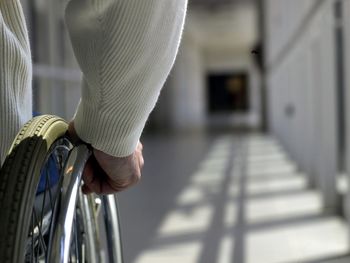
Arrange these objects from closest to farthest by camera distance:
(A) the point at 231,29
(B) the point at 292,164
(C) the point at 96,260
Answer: (C) the point at 96,260 → (B) the point at 292,164 → (A) the point at 231,29

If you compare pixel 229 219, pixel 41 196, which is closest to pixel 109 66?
pixel 41 196

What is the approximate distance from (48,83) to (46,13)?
1.10 metres

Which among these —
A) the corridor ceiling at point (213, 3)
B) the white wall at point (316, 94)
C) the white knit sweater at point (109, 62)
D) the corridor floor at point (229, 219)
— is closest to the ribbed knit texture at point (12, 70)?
the white knit sweater at point (109, 62)

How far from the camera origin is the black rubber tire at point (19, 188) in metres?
0.79

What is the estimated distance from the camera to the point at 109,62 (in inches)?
37.0

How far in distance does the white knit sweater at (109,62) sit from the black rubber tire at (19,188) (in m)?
0.11

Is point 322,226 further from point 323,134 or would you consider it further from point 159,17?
point 159,17

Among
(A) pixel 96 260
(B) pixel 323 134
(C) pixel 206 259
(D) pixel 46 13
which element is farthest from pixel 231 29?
(A) pixel 96 260

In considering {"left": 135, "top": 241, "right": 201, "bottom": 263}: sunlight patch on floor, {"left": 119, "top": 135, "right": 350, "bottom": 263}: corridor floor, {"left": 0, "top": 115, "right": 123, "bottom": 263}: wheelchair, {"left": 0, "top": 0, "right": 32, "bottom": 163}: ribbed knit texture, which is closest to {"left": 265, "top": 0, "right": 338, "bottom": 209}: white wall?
{"left": 119, "top": 135, "right": 350, "bottom": 263}: corridor floor

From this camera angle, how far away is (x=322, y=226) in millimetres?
4125

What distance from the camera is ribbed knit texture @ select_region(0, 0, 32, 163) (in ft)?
3.25

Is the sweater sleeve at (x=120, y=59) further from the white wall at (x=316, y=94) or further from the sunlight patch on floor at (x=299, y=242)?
the white wall at (x=316, y=94)

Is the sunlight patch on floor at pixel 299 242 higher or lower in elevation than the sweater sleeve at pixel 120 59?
lower

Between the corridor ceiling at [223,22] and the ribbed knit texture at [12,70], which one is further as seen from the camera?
the corridor ceiling at [223,22]
